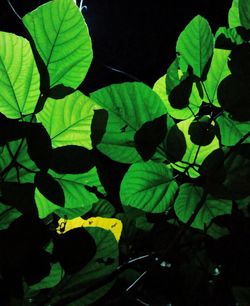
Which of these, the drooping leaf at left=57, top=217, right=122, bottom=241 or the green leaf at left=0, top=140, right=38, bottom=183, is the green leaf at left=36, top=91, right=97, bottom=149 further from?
the drooping leaf at left=57, top=217, right=122, bottom=241

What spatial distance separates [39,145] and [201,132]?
281 millimetres

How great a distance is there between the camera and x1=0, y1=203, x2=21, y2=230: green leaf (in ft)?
1.68

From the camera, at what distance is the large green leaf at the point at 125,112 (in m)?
0.49

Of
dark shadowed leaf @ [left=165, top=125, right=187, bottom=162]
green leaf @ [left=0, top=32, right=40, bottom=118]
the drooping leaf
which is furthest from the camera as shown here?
the drooping leaf

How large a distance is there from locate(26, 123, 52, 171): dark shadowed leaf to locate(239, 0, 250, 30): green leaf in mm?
404

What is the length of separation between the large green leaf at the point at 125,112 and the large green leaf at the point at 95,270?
0.15 metres

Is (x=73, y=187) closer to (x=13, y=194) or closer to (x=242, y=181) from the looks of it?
(x=13, y=194)

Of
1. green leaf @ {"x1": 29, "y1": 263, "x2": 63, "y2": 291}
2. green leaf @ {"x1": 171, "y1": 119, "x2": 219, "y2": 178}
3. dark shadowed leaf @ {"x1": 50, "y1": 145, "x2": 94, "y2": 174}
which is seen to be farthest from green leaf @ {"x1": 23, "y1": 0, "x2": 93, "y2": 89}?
green leaf @ {"x1": 29, "y1": 263, "x2": 63, "y2": 291}

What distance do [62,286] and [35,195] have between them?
0.65 feet

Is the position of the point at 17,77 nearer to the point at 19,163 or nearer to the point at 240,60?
the point at 19,163

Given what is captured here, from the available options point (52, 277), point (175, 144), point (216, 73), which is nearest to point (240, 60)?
point (216, 73)

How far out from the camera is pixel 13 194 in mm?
448

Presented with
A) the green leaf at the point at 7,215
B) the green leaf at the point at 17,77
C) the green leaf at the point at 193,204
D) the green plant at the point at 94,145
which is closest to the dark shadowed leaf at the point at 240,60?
the green plant at the point at 94,145

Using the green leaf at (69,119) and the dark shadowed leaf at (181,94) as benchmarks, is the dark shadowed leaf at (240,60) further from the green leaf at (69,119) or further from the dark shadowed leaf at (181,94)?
the green leaf at (69,119)
